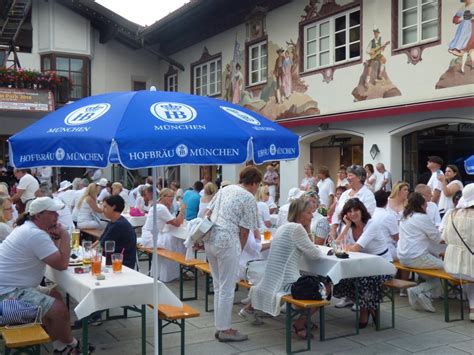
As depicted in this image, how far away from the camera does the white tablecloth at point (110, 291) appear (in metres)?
4.61

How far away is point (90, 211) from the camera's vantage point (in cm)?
1015

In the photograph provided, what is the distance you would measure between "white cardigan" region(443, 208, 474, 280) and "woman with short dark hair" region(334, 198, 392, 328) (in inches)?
28.0

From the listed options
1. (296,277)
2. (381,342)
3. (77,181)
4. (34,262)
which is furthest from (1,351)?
(77,181)

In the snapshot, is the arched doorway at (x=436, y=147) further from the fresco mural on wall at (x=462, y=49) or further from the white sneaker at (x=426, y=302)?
the white sneaker at (x=426, y=302)

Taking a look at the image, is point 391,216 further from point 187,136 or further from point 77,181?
point 77,181

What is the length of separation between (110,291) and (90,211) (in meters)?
5.69

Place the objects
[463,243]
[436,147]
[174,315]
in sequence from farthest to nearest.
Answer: [436,147], [463,243], [174,315]

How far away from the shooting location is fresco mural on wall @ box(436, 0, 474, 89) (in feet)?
36.1

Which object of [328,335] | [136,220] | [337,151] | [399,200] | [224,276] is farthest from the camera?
[337,151]

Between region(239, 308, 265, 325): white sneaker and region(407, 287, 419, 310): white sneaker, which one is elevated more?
region(407, 287, 419, 310): white sneaker

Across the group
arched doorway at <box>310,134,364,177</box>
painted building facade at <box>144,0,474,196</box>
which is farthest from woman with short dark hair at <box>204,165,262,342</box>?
arched doorway at <box>310,134,364,177</box>

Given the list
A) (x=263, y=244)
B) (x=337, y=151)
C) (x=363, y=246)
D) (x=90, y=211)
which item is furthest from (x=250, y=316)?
(x=337, y=151)

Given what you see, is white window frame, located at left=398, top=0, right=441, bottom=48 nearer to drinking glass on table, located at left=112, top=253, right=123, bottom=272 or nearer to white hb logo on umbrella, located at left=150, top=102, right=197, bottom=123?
white hb logo on umbrella, located at left=150, top=102, right=197, bottom=123

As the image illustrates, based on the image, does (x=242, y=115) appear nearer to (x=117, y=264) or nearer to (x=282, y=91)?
(x=117, y=264)
